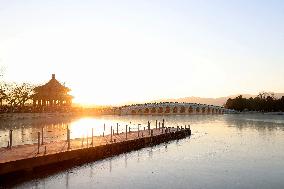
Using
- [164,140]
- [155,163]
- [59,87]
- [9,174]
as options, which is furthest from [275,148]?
[59,87]

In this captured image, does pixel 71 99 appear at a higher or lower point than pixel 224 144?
higher

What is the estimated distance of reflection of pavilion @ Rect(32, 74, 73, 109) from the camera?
96.5 metres

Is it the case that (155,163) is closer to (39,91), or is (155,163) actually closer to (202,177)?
(202,177)

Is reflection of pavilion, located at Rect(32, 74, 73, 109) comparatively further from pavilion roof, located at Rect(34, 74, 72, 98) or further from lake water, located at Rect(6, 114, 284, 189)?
lake water, located at Rect(6, 114, 284, 189)

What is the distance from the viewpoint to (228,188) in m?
24.7

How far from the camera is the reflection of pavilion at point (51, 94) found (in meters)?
96.5

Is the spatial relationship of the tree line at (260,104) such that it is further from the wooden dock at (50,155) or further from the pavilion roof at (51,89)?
the wooden dock at (50,155)

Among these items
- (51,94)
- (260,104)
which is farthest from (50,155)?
(260,104)

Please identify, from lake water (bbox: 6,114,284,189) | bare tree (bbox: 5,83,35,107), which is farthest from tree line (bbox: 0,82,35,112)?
lake water (bbox: 6,114,284,189)

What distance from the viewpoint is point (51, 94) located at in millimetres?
97125

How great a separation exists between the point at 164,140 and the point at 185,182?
25454mm

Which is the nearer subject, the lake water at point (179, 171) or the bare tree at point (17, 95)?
the lake water at point (179, 171)

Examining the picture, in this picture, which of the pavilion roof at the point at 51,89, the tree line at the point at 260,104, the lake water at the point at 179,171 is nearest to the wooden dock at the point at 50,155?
the lake water at the point at 179,171

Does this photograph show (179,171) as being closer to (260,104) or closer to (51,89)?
Answer: (51,89)
